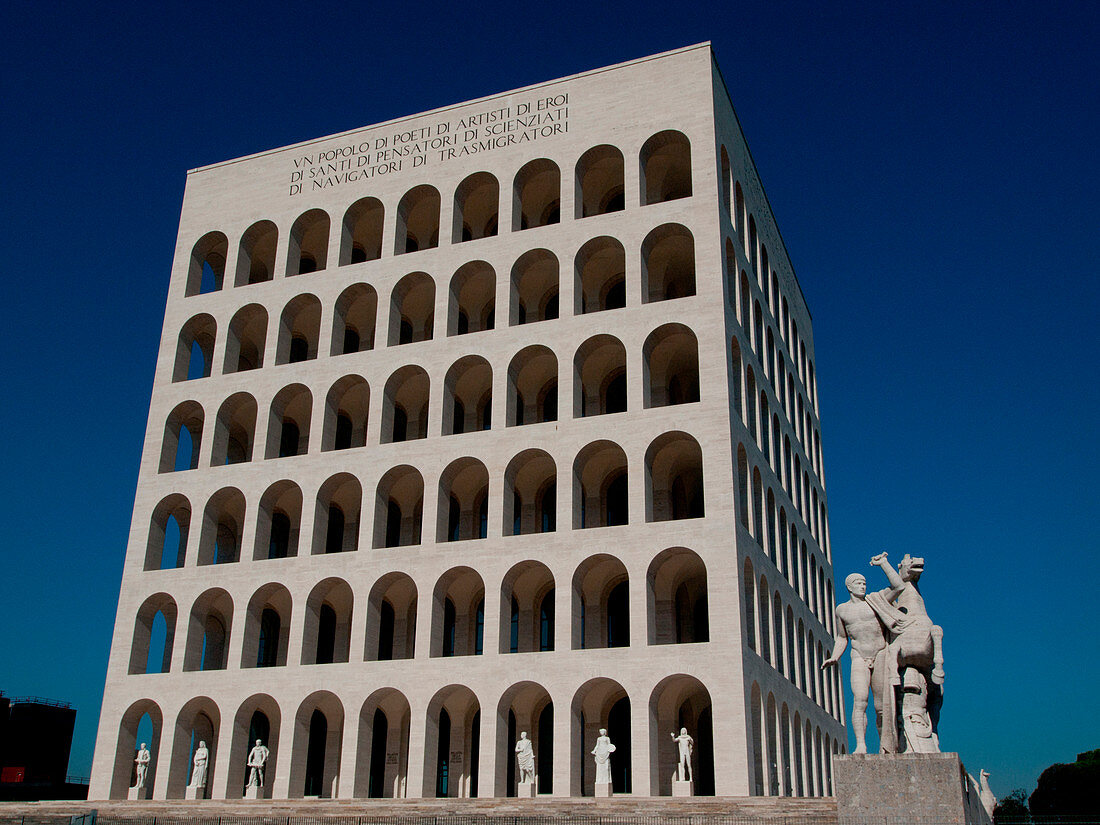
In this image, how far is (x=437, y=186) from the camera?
1580 inches

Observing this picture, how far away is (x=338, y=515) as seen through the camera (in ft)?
134

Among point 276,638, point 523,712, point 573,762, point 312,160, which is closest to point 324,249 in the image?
point 312,160

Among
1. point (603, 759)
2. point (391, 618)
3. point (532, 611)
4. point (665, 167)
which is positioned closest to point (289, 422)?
point (391, 618)

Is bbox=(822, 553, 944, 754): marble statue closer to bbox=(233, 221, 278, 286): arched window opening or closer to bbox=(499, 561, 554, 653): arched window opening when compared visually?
bbox=(499, 561, 554, 653): arched window opening

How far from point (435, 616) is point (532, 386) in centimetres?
900

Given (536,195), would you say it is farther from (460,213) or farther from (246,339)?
(246,339)

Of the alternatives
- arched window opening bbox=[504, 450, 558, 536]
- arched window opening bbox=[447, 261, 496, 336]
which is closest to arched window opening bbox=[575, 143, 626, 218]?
arched window opening bbox=[447, 261, 496, 336]

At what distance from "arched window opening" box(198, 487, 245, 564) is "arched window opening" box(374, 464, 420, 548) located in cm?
534

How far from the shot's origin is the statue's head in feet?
59.6

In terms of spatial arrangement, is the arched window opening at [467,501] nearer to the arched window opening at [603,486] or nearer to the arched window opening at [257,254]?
the arched window opening at [603,486]

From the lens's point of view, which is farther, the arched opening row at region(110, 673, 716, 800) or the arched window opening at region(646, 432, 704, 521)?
the arched window opening at region(646, 432, 704, 521)

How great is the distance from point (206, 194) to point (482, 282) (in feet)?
41.5

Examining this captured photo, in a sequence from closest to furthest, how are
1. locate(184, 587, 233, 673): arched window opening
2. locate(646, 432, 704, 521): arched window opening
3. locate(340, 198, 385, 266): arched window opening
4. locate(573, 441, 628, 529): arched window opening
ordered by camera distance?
locate(646, 432, 704, 521): arched window opening < locate(573, 441, 628, 529): arched window opening < locate(184, 587, 233, 673): arched window opening < locate(340, 198, 385, 266): arched window opening

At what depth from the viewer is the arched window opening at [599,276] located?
121 feet
